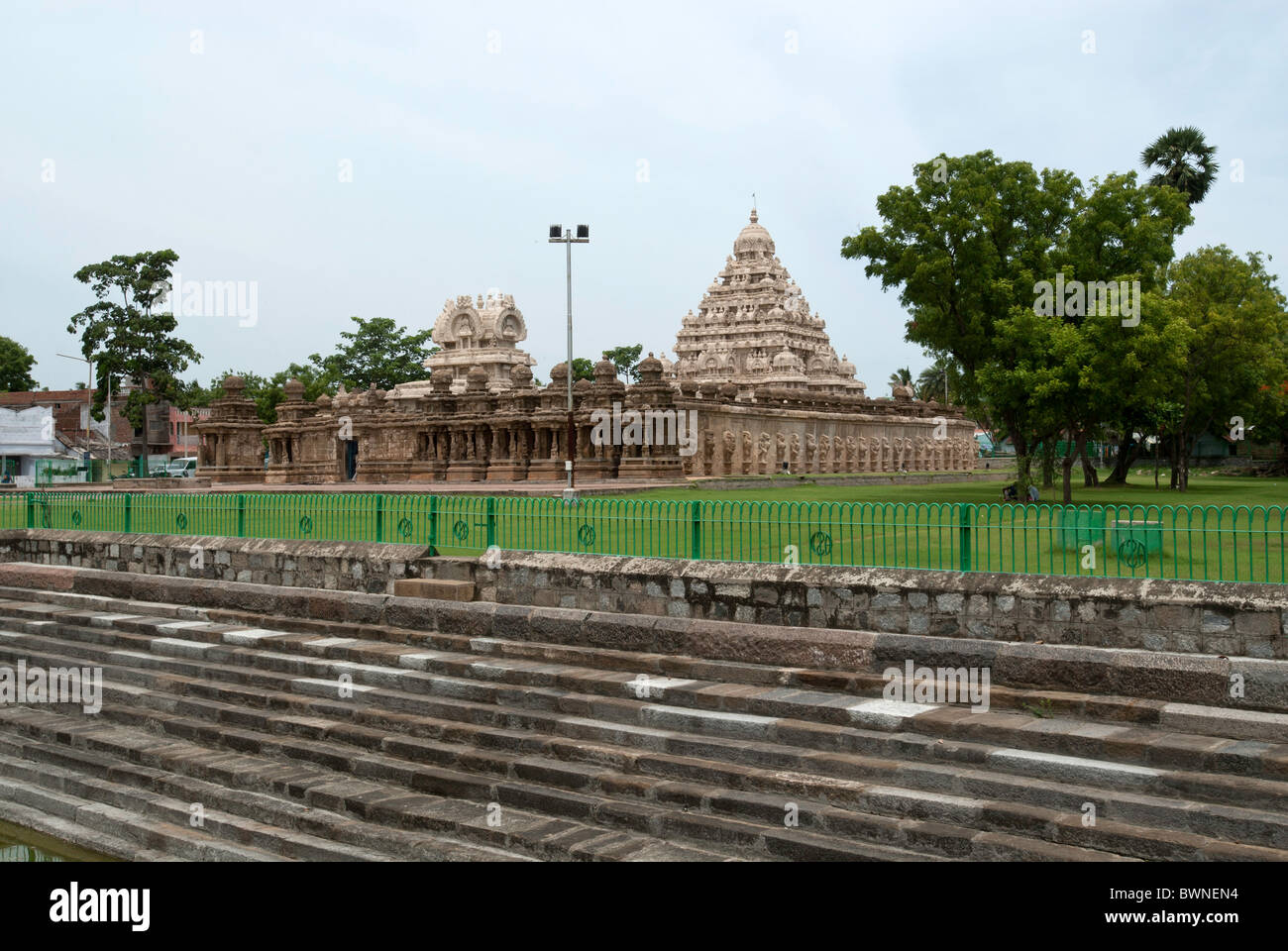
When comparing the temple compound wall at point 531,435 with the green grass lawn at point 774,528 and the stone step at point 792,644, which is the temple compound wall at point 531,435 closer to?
the green grass lawn at point 774,528

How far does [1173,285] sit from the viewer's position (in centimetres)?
3512

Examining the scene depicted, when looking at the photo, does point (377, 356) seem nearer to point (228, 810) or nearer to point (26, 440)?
point (26, 440)

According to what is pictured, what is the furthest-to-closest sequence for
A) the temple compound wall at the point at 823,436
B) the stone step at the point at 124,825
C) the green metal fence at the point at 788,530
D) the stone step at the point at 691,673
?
the temple compound wall at the point at 823,436 < the green metal fence at the point at 788,530 < the stone step at the point at 124,825 < the stone step at the point at 691,673

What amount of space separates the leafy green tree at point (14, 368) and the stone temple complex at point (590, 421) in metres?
49.7

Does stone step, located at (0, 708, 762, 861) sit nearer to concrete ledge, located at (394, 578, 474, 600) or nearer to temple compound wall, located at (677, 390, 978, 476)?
concrete ledge, located at (394, 578, 474, 600)

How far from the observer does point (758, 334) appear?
62.0 metres

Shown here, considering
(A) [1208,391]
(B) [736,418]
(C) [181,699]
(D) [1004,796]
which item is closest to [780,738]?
(D) [1004,796]

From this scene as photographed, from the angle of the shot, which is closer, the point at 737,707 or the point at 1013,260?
the point at 737,707

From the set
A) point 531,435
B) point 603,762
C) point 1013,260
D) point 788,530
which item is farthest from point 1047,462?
point 603,762

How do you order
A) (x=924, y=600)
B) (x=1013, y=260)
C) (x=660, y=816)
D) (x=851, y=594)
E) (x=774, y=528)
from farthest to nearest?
(x=1013, y=260)
(x=774, y=528)
(x=851, y=594)
(x=924, y=600)
(x=660, y=816)

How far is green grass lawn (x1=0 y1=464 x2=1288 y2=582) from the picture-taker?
9039 millimetres

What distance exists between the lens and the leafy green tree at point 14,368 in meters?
83.6

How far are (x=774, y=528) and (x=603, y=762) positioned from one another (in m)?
3.55

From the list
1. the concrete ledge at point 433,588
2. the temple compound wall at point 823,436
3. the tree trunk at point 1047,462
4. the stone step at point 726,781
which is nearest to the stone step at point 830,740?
the stone step at point 726,781
